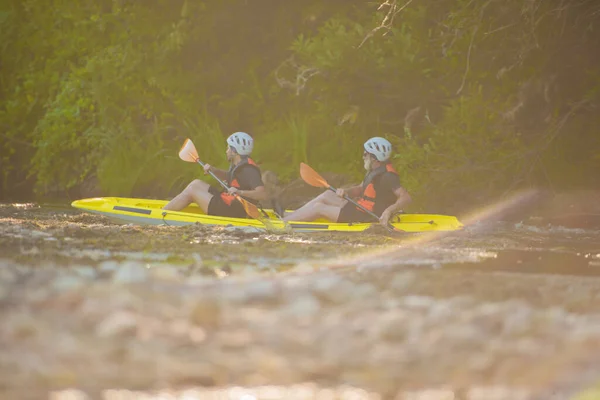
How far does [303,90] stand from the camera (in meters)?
16.9

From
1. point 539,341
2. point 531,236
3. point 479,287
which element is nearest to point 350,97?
point 531,236

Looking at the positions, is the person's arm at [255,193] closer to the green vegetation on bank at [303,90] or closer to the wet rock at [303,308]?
the green vegetation on bank at [303,90]

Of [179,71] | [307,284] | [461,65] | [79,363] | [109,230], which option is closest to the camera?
[79,363]

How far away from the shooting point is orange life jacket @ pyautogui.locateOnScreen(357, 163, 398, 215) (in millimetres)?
10539

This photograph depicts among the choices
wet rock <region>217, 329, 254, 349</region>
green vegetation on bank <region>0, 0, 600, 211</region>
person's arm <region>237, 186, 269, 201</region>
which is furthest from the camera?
green vegetation on bank <region>0, 0, 600, 211</region>

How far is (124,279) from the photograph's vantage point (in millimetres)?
5539

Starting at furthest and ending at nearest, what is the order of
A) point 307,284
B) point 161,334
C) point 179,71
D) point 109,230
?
point 179,71 < point 109,230 < point 307,284 < point 161,334

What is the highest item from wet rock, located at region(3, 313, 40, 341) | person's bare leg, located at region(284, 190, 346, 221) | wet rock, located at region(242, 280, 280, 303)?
person's bare leg, located at region(284, 190, 346, 221)

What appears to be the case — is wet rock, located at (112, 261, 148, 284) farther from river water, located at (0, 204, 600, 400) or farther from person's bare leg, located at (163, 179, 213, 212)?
person's bare leg, located at (163, 179, 213, 212)

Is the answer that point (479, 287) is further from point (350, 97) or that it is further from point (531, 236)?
point (350, 97)

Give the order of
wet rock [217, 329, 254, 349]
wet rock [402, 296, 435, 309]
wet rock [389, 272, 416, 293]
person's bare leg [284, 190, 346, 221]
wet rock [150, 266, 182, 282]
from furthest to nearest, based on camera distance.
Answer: person's bare leg [284, 190, 346, 221] < wet rock [150, 266, 182, 282] < wet rock [389, 272, 416, 293] < wet rock [402, 296, 435, 309] < wet rock [217, 329, 254, 349]

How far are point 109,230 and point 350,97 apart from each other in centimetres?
515

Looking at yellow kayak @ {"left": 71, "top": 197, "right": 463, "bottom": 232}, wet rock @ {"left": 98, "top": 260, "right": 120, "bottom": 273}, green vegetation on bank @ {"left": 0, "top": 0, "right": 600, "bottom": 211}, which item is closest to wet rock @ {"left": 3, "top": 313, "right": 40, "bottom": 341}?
wet rock @ {"left": 98, "top": 260, "right": 120, "bottom": 273}

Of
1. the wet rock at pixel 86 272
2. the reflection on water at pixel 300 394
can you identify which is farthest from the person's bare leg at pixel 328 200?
the reflection on water at pixel 300 394
